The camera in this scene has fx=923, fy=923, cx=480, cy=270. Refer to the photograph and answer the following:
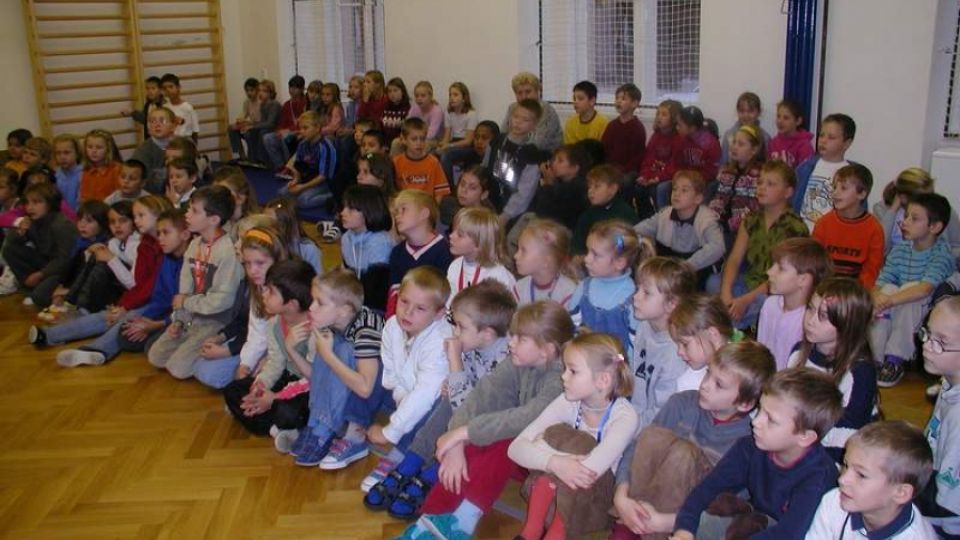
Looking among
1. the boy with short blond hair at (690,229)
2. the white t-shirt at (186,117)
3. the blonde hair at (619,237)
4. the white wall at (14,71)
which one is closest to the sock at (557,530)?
the blonde hair at (619,237)

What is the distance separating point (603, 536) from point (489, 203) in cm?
286

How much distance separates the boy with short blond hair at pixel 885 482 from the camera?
205cm

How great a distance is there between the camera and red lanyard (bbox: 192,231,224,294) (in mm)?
4590

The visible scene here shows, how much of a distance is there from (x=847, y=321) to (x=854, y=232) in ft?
5.75

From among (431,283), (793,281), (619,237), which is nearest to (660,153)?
(619,237)

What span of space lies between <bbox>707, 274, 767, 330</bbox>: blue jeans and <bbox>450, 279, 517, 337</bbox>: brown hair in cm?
143

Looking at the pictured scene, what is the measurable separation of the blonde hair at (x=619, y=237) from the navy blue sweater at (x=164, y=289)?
247cm

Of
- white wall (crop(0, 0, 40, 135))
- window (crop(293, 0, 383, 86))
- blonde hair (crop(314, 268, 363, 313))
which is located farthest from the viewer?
window (crop(293, 0, 383, 86))

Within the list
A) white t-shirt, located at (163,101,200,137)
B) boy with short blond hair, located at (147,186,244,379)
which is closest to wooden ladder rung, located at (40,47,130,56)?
white t-shirt, located at (163,101,200,137)

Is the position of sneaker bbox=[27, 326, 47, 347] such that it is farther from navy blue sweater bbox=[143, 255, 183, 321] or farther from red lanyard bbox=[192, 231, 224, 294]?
red lanyard bbox=[192, 231, 224, 294]

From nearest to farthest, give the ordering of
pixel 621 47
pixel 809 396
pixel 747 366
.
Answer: pixel 809 396 < pixel 747 366 < pixel 621 47

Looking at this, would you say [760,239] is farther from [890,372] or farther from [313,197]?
[313,197]

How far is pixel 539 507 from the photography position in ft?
9.05

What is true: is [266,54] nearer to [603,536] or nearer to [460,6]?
[460,6]
